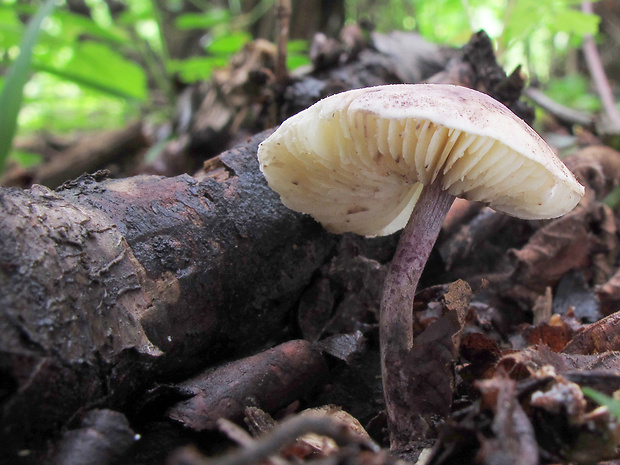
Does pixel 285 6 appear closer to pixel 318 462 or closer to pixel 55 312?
pixel 55 312

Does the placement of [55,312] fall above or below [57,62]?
below

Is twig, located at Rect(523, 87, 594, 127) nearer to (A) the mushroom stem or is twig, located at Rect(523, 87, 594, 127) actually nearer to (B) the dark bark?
(A) the mushroom stem

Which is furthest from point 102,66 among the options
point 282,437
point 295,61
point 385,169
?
point 282,437

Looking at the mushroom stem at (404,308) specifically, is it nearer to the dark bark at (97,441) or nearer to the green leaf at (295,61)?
the dark bark at (97,441)

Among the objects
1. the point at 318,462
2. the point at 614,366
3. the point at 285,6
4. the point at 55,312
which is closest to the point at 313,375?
the point at 318,462

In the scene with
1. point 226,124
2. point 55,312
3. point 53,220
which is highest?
point 226,124

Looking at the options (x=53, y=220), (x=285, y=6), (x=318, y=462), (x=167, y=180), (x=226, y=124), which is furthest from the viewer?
(x=226, y=124)

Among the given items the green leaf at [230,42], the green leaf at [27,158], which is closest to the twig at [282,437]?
the green leaf at [230,42]

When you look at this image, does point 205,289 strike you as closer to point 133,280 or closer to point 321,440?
point 133,280

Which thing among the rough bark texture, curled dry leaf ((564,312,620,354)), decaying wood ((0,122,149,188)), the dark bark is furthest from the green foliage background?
the dark bark
